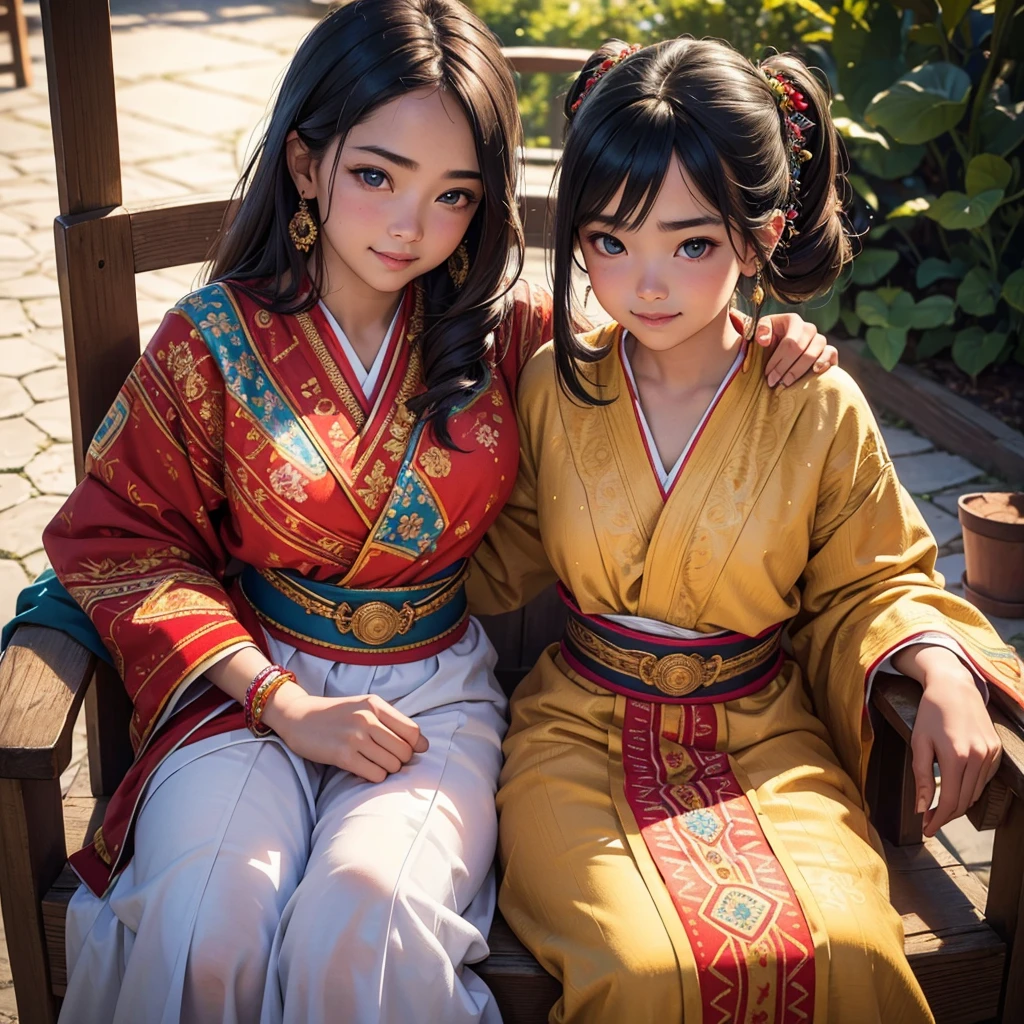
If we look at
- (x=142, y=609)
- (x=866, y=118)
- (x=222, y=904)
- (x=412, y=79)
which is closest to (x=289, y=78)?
(x=412, y=79)

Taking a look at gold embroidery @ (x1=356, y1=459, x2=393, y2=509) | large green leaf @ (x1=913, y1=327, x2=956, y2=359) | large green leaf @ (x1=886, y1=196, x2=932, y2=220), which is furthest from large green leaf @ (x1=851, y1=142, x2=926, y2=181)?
gold embroidery @ (x1=356, y1=459, x2=393, y2=509)

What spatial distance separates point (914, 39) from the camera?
498 cm

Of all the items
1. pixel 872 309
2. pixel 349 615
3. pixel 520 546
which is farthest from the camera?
pixel 872 309

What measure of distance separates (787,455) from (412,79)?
0.81m

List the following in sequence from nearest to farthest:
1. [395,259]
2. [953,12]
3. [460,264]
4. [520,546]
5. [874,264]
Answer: [395,259] → [460,264] → [520,546] → [953,12] → [874,264]

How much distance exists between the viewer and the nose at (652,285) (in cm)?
187

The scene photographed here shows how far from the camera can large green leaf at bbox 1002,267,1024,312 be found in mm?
4625

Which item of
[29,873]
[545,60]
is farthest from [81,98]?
[545,60]

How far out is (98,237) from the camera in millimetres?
2100

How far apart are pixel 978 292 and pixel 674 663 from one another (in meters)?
3.44

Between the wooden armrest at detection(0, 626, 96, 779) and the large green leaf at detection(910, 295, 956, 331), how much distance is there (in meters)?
3.87

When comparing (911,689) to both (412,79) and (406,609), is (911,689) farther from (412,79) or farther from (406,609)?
(412,79)

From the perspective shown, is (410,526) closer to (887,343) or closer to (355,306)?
(355,306)

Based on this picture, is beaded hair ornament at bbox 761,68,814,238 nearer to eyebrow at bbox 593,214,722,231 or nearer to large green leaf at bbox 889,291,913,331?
eyebrow at bbox 593,214,722,231
